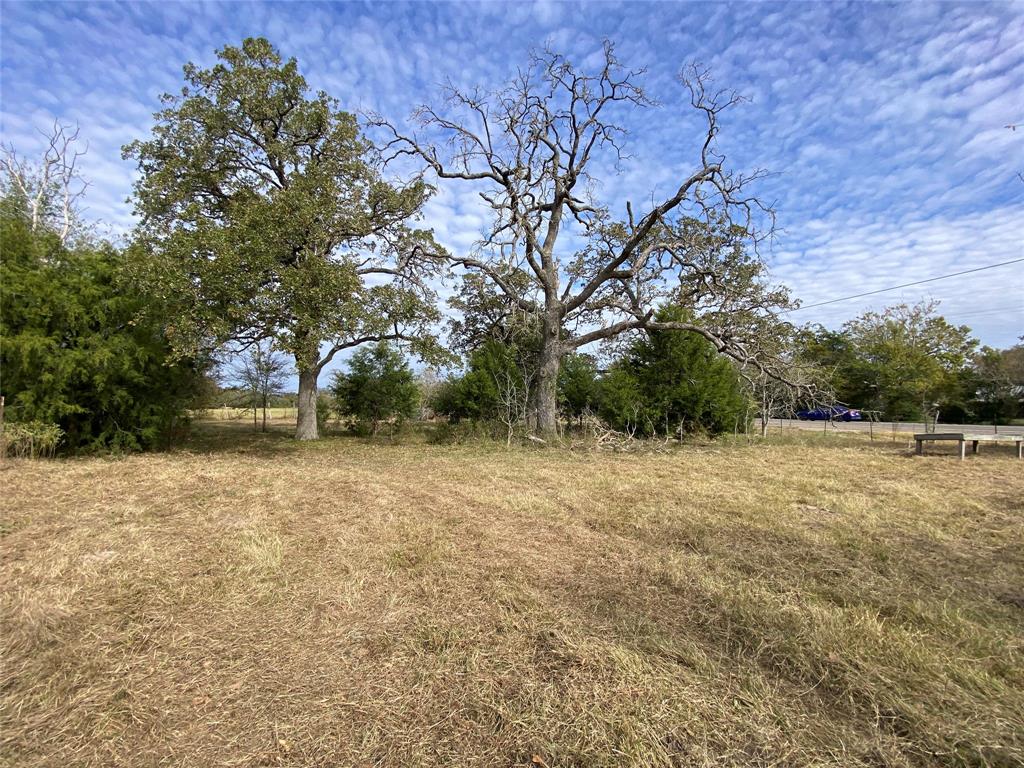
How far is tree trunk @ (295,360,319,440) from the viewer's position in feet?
47.1

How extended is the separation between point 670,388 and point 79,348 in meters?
14.6

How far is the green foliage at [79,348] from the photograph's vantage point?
27.8 feet

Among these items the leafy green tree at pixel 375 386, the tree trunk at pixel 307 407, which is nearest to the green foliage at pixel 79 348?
the tree trunk at pixel 307 407

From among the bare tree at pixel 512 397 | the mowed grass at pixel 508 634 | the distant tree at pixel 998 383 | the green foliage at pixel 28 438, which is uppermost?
the distant tree at pixel 998 383

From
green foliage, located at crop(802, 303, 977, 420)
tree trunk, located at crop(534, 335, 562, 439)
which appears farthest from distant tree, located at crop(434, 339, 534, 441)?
green foliage, located at crop(802, 303, 977, 420)

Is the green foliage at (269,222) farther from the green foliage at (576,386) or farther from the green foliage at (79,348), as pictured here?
the green foliage at (576,386)

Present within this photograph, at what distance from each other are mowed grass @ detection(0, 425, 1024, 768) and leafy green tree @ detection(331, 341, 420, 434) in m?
10.2

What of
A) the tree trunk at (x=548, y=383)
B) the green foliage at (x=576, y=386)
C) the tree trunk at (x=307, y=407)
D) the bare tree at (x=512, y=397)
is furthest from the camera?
the green foliage at (x=576, y=386)

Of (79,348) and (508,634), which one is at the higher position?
(79,348)

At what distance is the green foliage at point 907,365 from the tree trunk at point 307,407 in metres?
25.6

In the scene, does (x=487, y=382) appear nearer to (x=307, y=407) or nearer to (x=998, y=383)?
(x=307, y=407)

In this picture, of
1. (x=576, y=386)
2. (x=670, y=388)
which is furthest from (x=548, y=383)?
→ (x=670, y=388)

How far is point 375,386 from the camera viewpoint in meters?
15.9

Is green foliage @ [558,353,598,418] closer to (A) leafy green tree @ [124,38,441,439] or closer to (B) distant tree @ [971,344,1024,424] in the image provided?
(A) leafy green tree @ [124,38,441,439]
